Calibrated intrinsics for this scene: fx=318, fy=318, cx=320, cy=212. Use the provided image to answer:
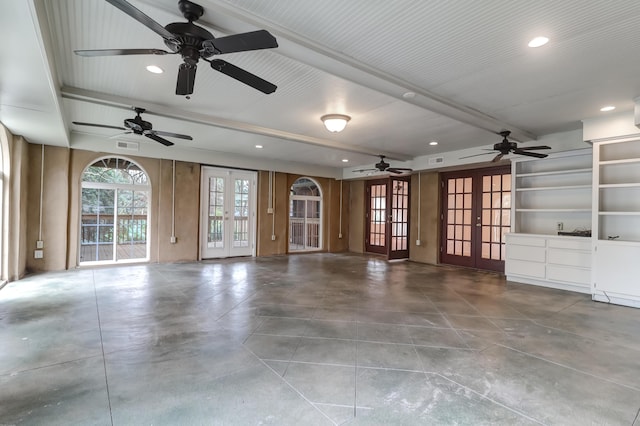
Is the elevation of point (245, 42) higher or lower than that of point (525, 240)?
higher

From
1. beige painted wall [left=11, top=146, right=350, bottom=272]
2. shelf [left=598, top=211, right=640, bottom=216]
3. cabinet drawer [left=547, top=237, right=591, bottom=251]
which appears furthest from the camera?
beige painted wall [left=11, top=146, right=350, bottom=272]

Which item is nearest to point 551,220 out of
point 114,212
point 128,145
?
point 128,145

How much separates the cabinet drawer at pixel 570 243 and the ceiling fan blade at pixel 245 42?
555cm

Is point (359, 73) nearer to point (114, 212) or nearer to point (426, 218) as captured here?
point (426, 218)

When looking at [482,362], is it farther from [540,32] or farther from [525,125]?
[525,125]

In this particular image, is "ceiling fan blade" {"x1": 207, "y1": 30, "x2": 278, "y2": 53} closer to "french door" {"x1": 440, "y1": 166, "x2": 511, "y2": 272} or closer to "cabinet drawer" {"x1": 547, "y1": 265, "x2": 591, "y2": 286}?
"cabinet drawer" {"x1": 547, "y1": 265, "x2": 591, "y2": 286}

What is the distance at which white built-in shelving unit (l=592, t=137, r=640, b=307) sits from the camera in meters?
4.44

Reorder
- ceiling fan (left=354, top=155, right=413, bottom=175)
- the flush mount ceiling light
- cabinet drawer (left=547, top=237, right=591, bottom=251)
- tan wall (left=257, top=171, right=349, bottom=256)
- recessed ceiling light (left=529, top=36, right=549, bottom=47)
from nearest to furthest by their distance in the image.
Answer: recessed ceiling light (left=529, top=36, right=549, bottom=47) → the flush mount ceiling light → cabinet drawer (left=547, top=237, right=591, bottom=251) → ceiling fan (left=354, top=155, right=413, bottom=175) → tan wall (left=257, top=171, right=349, bottom=256)

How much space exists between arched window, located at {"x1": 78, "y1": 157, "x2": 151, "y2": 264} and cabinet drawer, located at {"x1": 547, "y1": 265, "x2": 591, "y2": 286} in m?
8.13

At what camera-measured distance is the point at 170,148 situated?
24.0ft

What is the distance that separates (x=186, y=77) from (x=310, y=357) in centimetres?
255

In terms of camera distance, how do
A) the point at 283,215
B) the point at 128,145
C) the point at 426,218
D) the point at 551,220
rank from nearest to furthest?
the point at 551,220
the point at 128,145
the point at 426,218
the point at 283,215

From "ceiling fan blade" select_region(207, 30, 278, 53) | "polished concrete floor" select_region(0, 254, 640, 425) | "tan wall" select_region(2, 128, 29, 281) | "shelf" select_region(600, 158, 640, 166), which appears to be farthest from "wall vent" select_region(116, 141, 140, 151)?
"shelf" select_region(600, 158, 640, 166)

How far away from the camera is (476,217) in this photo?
737 centimetres
